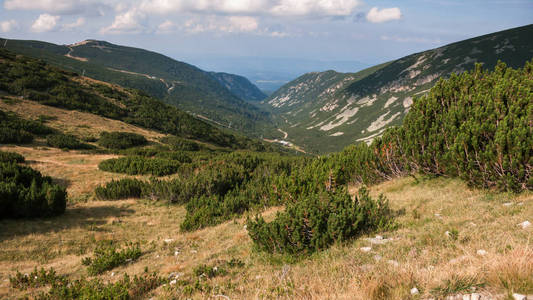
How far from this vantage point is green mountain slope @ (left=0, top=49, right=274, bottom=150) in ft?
140

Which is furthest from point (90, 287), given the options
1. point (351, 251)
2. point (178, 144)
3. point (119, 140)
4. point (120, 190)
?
point (178, 144)

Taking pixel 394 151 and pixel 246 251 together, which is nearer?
pixel 246 251

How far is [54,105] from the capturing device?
4228cm

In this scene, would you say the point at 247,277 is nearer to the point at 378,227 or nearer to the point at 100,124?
the point at 378,227

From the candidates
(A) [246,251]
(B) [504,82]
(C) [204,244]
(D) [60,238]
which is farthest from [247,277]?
(B) [504,82]

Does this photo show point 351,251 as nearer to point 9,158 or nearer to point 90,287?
point 90,287

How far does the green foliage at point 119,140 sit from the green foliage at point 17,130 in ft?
19.2

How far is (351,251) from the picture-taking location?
245 inches

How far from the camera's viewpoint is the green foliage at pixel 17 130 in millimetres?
25516

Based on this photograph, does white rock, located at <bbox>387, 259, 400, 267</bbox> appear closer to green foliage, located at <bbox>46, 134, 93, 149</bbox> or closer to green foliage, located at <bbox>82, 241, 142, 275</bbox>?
green foliage, located at <bbox>82, 241, 142, 275</bbox>

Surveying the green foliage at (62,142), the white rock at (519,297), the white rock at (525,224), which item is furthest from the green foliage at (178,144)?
the white rock at (519,297)

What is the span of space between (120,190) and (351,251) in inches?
669

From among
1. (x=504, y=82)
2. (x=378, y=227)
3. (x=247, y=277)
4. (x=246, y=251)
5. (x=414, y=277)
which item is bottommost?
(x=246, y=251)

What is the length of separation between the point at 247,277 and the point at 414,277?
3499 millimetres
